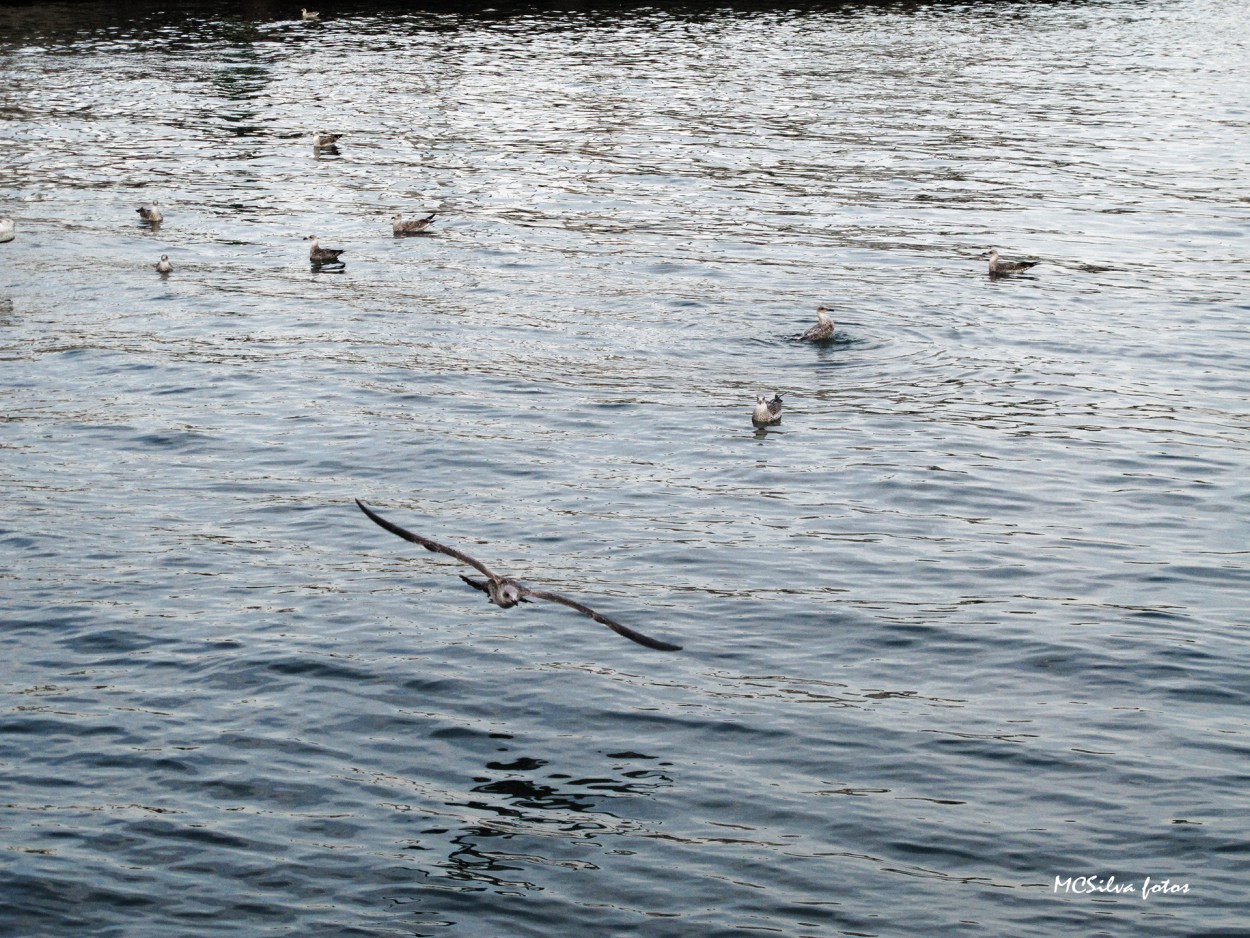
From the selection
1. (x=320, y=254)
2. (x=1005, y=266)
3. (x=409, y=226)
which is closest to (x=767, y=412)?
(x=1005, y=266)

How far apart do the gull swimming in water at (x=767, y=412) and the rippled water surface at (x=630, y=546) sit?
325mm

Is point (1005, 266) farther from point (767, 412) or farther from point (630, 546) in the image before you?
point (630, 546)

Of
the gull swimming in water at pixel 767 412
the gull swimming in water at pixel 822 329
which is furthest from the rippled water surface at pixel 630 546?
the gull swimming in water at pixel 822 329

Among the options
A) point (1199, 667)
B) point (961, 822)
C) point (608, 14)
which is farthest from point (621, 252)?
point (608, 14)

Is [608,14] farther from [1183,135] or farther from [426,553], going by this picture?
[426,553]

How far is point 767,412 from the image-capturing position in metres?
21.2

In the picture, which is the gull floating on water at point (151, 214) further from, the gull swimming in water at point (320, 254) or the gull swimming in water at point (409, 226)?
the gull swimming in water at point (409, 226)

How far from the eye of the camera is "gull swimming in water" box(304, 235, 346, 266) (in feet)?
99.9

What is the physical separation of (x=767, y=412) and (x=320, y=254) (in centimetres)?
1271

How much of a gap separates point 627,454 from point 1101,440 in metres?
6.57

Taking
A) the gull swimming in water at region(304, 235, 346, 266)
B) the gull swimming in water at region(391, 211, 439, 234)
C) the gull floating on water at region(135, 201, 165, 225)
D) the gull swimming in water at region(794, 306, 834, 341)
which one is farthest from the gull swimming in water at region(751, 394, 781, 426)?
the gull floating on water at region(135, 201, 165, 225)

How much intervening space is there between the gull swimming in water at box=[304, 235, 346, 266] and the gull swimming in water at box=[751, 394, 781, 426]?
40.4 feet

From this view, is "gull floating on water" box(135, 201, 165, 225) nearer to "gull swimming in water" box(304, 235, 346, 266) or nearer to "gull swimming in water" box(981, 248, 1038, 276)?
"gull swimming in water" box(304, 235, 346, 266)

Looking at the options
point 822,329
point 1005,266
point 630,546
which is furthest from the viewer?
point 1005,266
